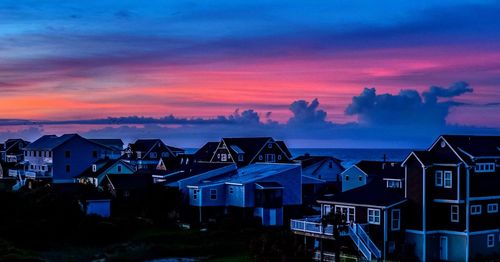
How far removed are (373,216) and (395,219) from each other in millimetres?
1561

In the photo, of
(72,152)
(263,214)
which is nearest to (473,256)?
(263,214)

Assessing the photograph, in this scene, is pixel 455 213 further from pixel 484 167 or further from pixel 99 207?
pixel 99 207

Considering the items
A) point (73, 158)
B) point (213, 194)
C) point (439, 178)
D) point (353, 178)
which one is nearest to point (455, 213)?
point (439, 178)

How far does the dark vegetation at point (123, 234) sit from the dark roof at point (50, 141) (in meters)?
33.0

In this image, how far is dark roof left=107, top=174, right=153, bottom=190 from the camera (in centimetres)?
7700

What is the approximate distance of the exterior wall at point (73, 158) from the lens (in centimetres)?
10356

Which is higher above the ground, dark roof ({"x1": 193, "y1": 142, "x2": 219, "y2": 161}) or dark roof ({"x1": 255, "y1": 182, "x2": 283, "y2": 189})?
dark roof ({"x1": 193, "y1": 142, "x2": 219, "y2": 161})

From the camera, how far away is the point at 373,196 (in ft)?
176

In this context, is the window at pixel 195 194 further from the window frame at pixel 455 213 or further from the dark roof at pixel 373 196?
the window frame at pixel 455 213

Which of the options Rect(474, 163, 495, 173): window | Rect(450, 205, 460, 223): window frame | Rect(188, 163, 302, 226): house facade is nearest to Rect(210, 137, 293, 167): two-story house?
Rect(188, 163, 302, 226): house facade

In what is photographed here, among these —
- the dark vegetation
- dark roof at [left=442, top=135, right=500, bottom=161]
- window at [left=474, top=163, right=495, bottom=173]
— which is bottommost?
the dark vegetation

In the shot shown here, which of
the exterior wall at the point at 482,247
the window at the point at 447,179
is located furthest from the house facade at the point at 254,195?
the exterior wall at the point at 482,247

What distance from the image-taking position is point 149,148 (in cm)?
11331

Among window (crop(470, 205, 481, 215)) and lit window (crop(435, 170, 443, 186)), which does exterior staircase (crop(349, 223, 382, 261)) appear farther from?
window (crop(470, 205, 481, 215))
